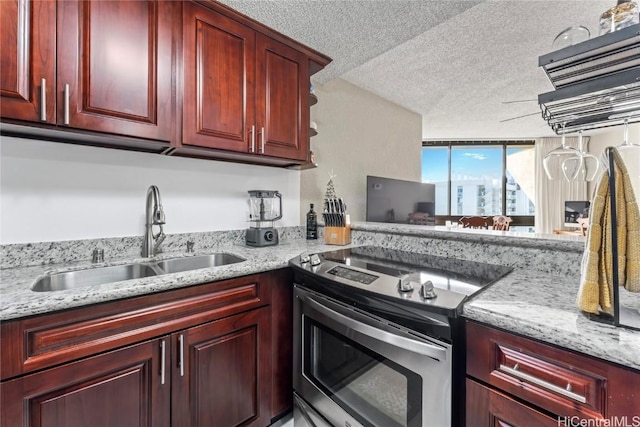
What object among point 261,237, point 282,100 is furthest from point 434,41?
point 261,237

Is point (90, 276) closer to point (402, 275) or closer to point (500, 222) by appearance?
point (402, 275)

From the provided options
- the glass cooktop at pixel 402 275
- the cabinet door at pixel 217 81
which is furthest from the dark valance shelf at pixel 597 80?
the cabinet door at pixel 217 81

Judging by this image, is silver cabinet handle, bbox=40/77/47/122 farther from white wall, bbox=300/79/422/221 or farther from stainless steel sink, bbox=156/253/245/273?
white wall, bbox=300/79/422/221

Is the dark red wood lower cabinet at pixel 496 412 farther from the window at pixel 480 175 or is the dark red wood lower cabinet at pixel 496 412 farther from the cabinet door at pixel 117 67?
the window at pixel 480 175

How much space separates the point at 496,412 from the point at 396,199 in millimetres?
2501

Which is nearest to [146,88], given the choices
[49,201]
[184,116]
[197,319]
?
[184,116]

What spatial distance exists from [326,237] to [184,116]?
109 centimetres

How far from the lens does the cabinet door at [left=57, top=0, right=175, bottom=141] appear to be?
1.07 metres

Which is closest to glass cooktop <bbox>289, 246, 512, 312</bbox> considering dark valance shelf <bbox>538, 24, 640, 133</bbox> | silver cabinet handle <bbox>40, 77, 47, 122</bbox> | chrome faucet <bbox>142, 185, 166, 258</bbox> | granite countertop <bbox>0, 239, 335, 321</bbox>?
granite countertop <bbox>0, 239, 335, 321</bbox>

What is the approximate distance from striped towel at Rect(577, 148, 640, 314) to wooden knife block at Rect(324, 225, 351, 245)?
125 cm

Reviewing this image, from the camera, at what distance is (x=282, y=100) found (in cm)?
171

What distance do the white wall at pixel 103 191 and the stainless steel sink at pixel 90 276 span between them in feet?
0.72

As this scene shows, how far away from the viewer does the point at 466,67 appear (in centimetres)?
254

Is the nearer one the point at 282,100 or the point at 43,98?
the point at 43,98
